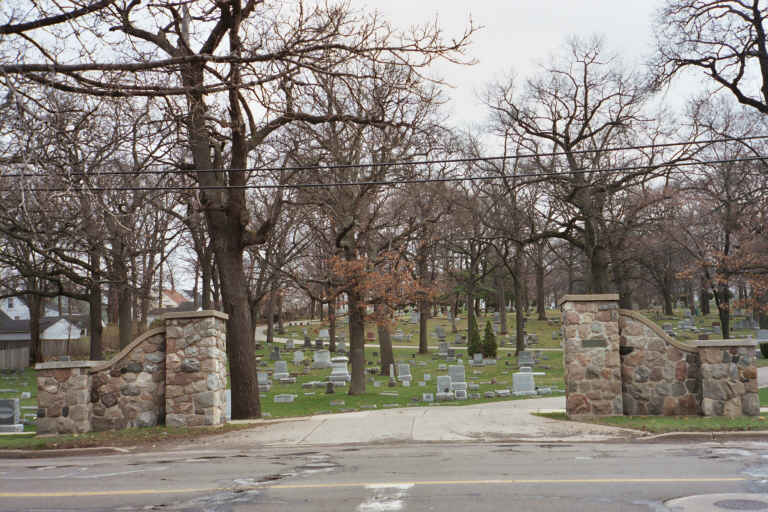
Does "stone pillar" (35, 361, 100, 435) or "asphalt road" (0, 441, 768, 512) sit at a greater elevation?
"stone pillar" (35, 361, 100, 435)

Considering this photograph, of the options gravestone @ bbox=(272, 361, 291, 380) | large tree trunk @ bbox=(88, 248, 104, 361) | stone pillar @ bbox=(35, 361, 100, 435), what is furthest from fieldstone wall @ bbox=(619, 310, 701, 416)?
large tree trunk @ bbox=(88, 248, 104, 361)

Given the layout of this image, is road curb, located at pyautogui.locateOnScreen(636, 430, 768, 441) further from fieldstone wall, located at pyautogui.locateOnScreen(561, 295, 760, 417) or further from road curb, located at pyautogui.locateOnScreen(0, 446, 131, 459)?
road curb, located at pyautogui.locateOnScreen(0, 446, 131, 459)

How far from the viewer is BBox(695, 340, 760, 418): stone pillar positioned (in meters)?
12.1

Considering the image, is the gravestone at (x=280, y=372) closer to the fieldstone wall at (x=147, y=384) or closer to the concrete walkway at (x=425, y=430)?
the concrete walkway at (x=425, y=430)

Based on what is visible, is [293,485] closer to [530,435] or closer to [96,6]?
[530,435]

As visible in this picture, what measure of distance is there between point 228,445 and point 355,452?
2.42 metres

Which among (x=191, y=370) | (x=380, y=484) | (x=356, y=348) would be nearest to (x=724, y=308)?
(x=356, y=348)

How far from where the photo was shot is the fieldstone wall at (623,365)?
12492 mm

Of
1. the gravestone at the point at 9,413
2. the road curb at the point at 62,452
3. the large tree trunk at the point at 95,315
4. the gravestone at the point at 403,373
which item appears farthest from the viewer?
the large tree trunk at the point at 95,315

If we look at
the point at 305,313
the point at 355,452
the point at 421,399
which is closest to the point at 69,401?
the point at 355,452

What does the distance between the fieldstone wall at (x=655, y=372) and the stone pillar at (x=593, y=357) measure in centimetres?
31

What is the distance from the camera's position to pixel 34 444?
11852mm

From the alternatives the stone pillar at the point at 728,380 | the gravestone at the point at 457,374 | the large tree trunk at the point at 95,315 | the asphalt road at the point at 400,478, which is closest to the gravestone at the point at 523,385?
the gravestone at the point at 457,374

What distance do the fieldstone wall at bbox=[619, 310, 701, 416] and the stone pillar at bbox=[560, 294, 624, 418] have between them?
0.31 metres
